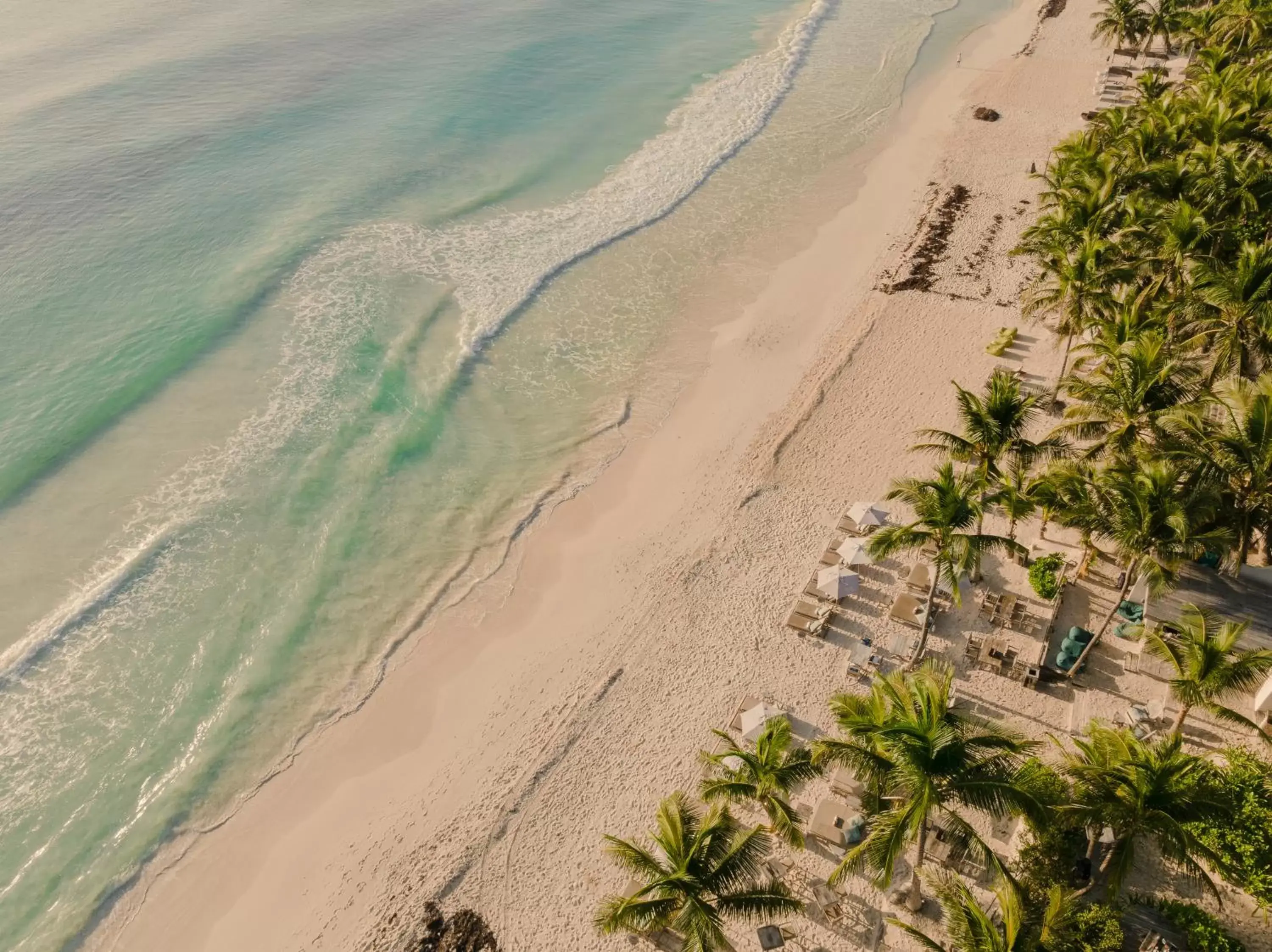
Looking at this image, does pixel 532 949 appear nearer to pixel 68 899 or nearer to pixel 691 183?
pixel 68 899

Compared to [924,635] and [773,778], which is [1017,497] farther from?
[773,778]

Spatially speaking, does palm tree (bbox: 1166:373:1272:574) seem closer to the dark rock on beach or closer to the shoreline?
the shoreline

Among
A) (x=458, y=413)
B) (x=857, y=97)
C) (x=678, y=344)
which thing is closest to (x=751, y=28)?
(x=857, y=97)

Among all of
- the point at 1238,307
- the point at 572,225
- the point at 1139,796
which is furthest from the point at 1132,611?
the point at 572,225

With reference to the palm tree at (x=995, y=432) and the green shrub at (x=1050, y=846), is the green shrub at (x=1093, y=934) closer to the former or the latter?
the green shrub at (x=1050, y=846)

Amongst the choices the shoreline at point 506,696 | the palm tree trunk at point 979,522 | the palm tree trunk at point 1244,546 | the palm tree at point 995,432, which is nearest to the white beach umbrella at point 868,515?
the shoreline at point 506,696

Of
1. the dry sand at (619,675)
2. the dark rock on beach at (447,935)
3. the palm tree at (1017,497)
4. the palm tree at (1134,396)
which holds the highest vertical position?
the palm tree at (1134,396)
